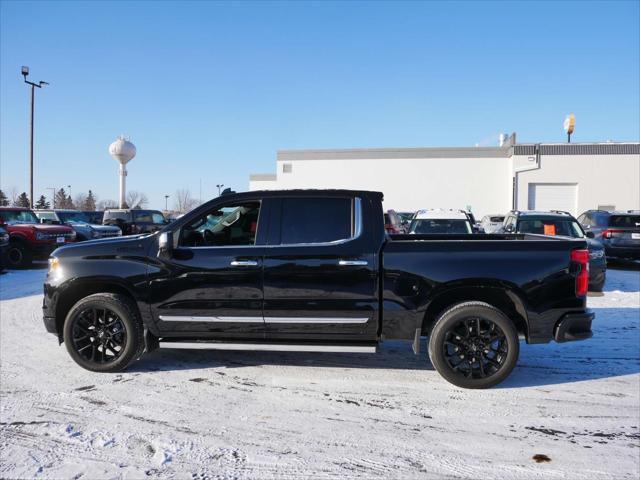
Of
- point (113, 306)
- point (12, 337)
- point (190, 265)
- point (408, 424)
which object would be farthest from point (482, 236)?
point (12, 337)

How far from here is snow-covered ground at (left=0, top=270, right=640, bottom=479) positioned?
10.3ft

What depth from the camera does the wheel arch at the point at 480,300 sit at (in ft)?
14.8

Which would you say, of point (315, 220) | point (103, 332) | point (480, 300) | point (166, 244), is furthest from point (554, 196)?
point (103, 332)

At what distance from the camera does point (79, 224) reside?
1902cm

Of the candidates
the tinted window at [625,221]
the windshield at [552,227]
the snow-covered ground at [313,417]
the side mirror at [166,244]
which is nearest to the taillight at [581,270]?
the snow-covered ground at [313,417]

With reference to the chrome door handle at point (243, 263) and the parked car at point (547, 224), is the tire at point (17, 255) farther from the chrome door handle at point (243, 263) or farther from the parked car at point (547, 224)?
the parked car at point (547, 224)

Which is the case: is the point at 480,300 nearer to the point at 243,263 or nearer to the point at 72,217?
the point at 243,263

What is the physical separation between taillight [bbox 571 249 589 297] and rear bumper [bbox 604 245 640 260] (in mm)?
10433

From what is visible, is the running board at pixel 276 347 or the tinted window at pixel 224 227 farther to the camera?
the tinted window at pixel 224 227

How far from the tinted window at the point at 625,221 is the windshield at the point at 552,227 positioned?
3543 millimetres

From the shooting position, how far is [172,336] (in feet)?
15.9

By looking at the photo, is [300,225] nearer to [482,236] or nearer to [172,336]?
[172,336]

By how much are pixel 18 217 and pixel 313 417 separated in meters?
14.9

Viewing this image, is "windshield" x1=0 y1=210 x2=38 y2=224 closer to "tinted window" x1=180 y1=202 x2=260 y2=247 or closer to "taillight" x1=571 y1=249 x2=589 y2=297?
"tinted window" x1=180 y1=202 x2=260 y2=247
